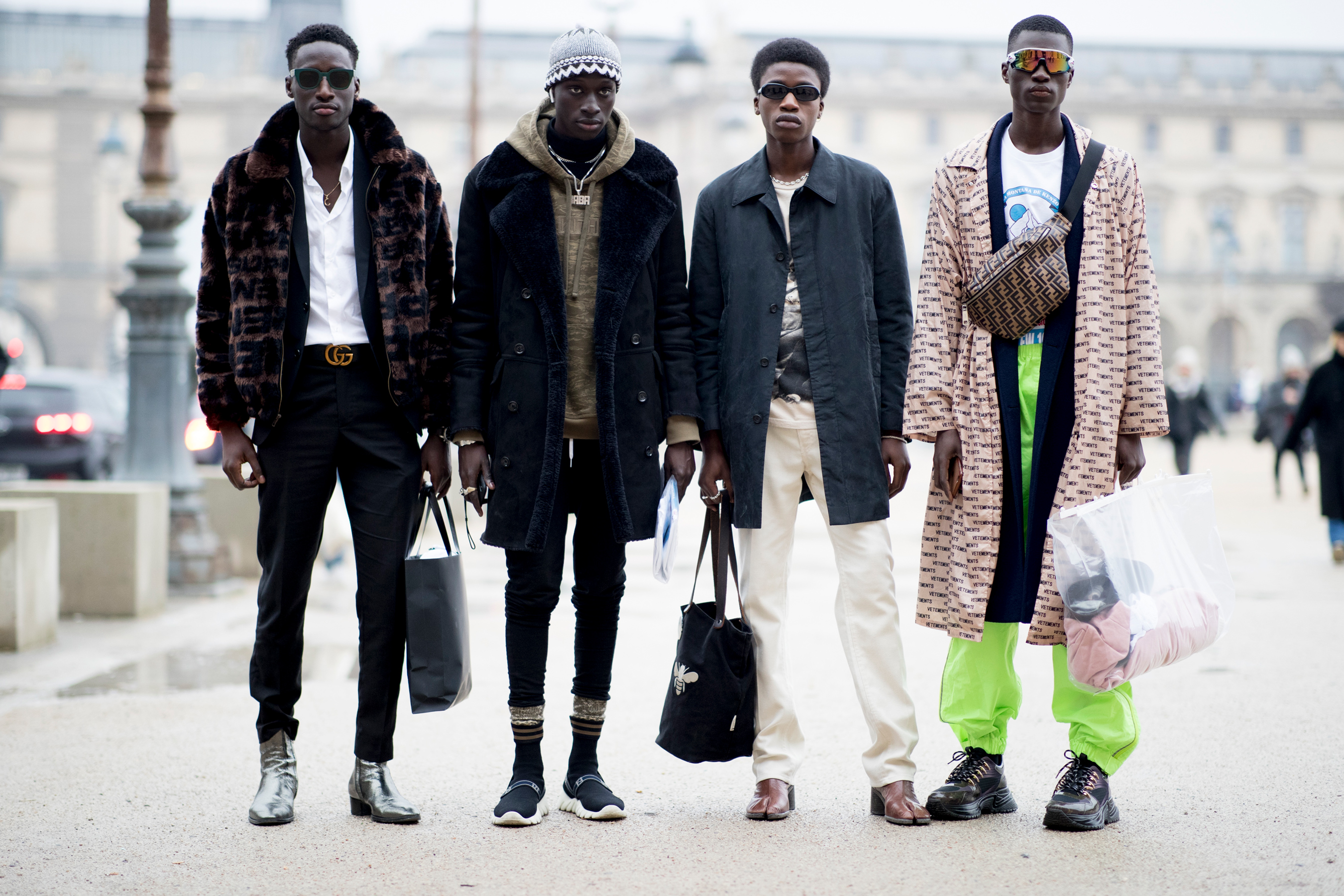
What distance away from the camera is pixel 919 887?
3385 millimetres

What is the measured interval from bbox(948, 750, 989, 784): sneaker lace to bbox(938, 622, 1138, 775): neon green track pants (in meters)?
0.03

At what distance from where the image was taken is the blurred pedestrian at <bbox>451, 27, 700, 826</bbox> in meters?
3.96

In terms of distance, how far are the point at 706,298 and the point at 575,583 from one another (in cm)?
93

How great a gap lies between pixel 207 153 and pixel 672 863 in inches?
3017

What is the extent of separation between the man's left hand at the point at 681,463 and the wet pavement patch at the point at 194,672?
2.64m

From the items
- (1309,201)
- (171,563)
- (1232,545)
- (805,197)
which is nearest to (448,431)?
(805,197)

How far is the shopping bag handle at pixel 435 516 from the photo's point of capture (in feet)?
13.3

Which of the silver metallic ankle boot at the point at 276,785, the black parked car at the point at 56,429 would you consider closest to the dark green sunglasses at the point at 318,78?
the silver metallic ankle boot at the point at 276,785

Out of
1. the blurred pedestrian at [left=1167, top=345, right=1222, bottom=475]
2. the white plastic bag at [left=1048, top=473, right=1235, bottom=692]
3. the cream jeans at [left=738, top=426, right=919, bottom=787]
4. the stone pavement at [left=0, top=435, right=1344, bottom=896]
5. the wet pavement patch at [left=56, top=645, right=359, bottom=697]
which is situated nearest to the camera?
the stone pavement at [left=0, top=435, right=1344, bottom=896]

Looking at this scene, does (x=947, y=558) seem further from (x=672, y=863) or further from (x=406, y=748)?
(x=406, y=748)

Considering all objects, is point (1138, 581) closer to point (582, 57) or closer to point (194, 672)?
point (582, 57)

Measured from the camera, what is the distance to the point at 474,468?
13.1ft

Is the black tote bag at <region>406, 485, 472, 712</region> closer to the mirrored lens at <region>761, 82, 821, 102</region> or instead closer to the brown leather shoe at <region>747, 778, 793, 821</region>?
the brown leather shoe at <region>747, 778, 793, 821</region>

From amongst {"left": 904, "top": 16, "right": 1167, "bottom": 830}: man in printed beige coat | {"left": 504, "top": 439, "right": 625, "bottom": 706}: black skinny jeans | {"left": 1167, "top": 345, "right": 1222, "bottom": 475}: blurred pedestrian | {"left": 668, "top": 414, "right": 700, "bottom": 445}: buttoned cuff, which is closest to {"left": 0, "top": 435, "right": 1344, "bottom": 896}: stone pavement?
{"left": 904, "top": 16, "right": 1167, "bottom": 830}: man in printed beige coat
